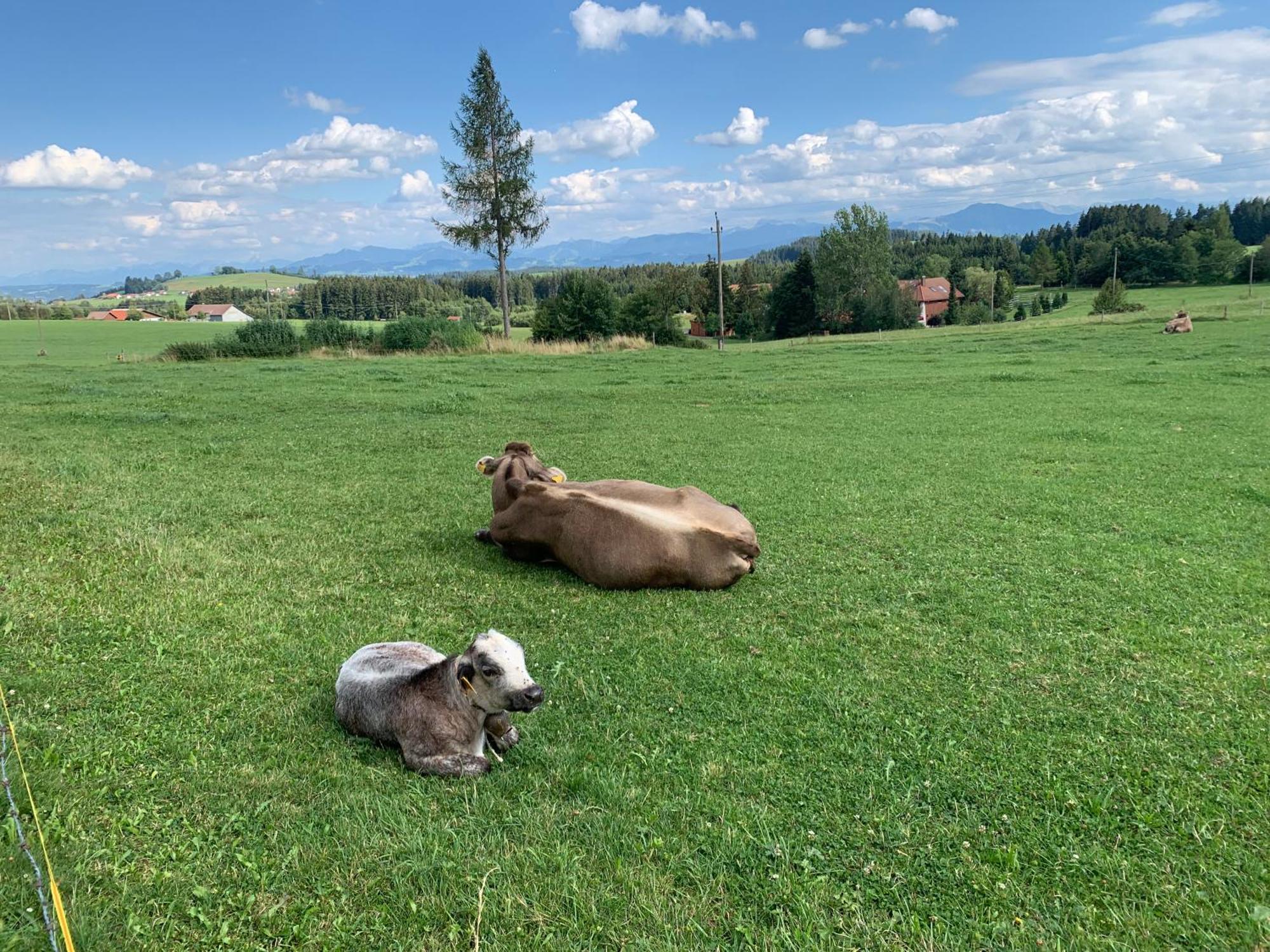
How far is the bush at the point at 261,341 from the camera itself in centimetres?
3080

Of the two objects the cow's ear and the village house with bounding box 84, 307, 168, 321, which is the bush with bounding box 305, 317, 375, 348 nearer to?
the cow's ear

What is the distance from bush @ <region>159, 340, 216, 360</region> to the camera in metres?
29.9

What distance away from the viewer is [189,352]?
29.9 meters

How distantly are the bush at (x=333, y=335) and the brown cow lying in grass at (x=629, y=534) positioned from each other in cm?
2897

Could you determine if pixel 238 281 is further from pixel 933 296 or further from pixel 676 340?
pixel 933 296

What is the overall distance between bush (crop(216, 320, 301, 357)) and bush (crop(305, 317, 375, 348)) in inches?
24.7

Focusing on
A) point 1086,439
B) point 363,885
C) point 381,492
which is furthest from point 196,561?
point 1086,439

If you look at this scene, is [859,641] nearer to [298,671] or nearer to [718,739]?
[718,739]

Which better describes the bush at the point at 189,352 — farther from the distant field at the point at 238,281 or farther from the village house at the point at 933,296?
the village house at the point at 933,296

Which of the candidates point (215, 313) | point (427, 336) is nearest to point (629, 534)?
point (427, 336)

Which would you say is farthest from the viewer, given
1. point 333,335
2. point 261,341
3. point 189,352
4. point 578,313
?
point 578,313

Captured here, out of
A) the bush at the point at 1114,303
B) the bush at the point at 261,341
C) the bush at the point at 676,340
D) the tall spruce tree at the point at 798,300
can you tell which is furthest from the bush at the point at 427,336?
the tall spruce tree at the point at 798,300

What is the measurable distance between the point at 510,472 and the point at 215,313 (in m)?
92.6

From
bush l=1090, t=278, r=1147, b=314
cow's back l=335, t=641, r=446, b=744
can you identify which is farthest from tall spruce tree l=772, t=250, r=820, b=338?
cow's back l=335, t=641, r=446, b=744
